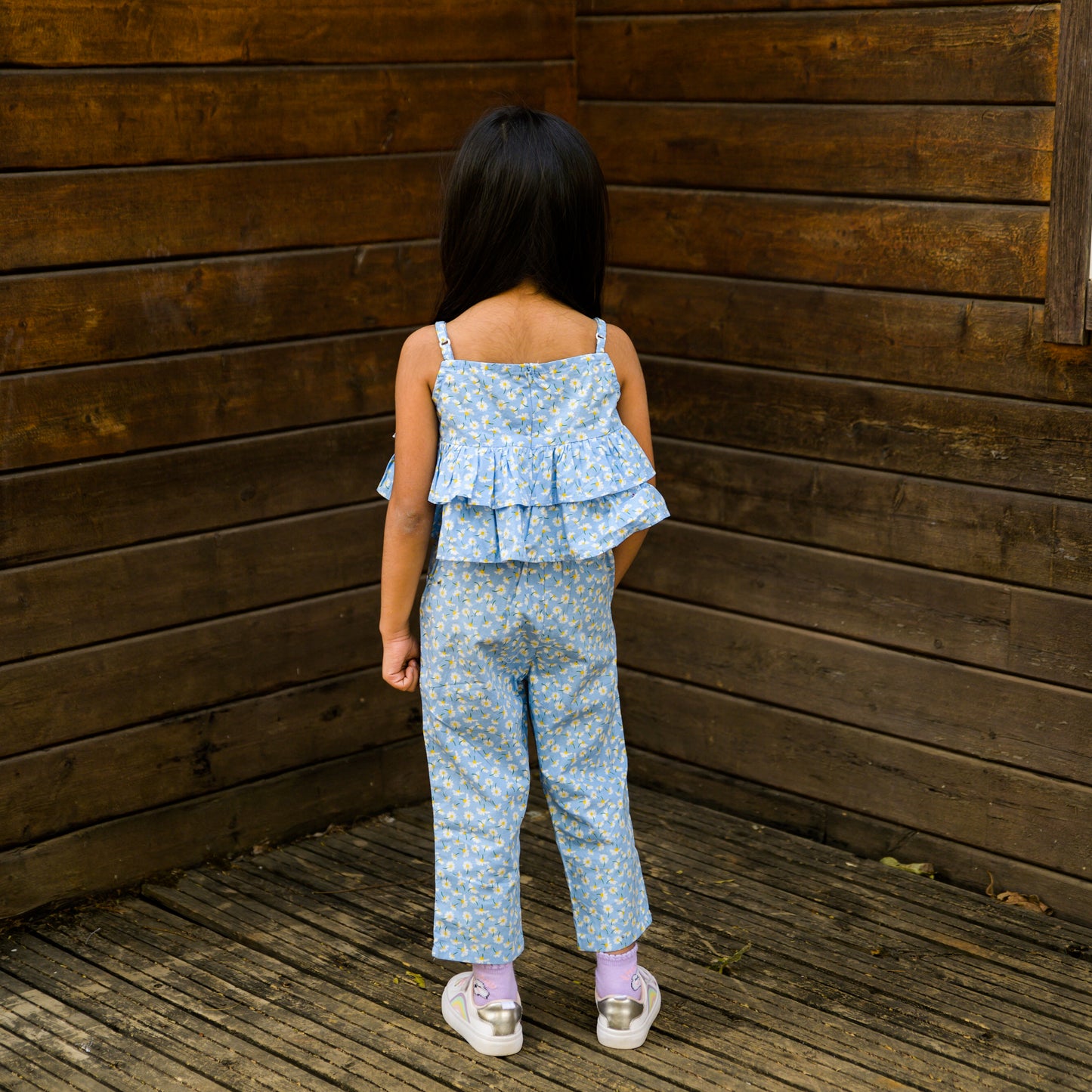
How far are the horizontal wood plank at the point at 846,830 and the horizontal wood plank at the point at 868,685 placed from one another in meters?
0.09

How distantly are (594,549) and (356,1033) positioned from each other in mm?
1053

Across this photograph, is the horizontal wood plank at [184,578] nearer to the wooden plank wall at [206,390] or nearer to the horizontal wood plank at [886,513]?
the wooden plank wall at [206,390]

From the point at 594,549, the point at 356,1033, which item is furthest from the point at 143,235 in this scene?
the point at 356,1033

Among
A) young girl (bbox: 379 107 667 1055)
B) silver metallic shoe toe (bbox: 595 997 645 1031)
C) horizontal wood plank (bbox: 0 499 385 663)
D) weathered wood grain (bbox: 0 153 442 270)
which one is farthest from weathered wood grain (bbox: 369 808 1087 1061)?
weathered wood grain (bbox: 0 153 442 270)

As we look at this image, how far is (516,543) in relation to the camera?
2.50 metres

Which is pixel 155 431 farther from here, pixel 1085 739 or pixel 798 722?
pixel 1085 739

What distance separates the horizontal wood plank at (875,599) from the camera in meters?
3.19

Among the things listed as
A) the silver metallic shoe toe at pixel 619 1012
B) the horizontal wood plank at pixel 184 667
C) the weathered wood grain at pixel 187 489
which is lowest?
the silver metallic shoe toe at pixel 619 1012

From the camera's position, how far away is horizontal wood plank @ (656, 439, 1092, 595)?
315 centimetres

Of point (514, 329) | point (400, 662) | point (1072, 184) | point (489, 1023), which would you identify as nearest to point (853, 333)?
point (1072, 184)

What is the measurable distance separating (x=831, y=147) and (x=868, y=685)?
49.0 inches

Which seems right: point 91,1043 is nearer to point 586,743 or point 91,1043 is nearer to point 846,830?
point 586,743

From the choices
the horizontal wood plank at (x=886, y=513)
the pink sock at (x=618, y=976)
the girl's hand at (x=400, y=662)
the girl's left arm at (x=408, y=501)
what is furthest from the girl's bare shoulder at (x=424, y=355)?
the horizontal wood plank at (x=886, y=513)

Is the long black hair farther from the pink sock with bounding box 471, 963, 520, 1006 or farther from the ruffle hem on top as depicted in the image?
the pink sock with bounding box 471, 963, 520, 1006
